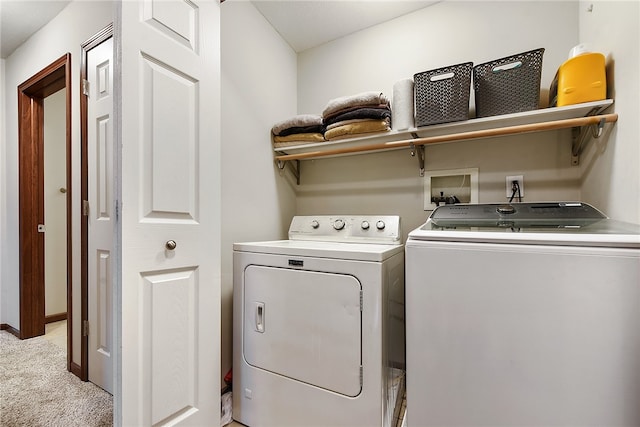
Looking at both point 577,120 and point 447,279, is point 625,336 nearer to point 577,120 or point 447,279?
point 447,279

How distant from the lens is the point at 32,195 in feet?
6.42

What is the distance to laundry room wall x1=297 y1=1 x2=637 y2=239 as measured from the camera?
1.48 meters

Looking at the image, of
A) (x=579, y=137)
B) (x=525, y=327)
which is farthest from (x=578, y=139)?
(x=525, y=327)

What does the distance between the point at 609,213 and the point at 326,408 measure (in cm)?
146

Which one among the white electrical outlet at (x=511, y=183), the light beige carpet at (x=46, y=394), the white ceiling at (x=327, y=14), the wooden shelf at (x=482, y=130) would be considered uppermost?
the white ceiling at (x=327, y=14)

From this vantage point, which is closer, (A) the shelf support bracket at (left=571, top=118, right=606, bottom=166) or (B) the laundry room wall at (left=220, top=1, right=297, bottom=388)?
(A) the shelf support bracket at (left=571, top=118, right=606, bottom=166)

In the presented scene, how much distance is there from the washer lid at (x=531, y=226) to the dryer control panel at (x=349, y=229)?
1.37 feet

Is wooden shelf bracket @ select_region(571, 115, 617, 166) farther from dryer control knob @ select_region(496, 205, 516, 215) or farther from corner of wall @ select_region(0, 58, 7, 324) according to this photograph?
corner of wall @ select_region(0, 58, 7, 324)

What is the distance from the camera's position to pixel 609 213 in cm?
108

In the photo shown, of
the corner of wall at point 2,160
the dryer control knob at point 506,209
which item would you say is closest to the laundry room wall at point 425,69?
the dryer control knob at point 506,209

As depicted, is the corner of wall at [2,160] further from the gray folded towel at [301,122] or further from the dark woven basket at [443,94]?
the dark woven basket at [443,94]

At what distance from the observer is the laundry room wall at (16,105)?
1.56 meters

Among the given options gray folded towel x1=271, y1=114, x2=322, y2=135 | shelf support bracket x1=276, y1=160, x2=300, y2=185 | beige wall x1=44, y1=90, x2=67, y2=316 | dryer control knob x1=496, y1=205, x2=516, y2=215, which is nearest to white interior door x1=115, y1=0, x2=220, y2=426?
gray folded towel x1=271, y1=114, x2=322, y2=135

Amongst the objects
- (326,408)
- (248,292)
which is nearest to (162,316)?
(248,292)
